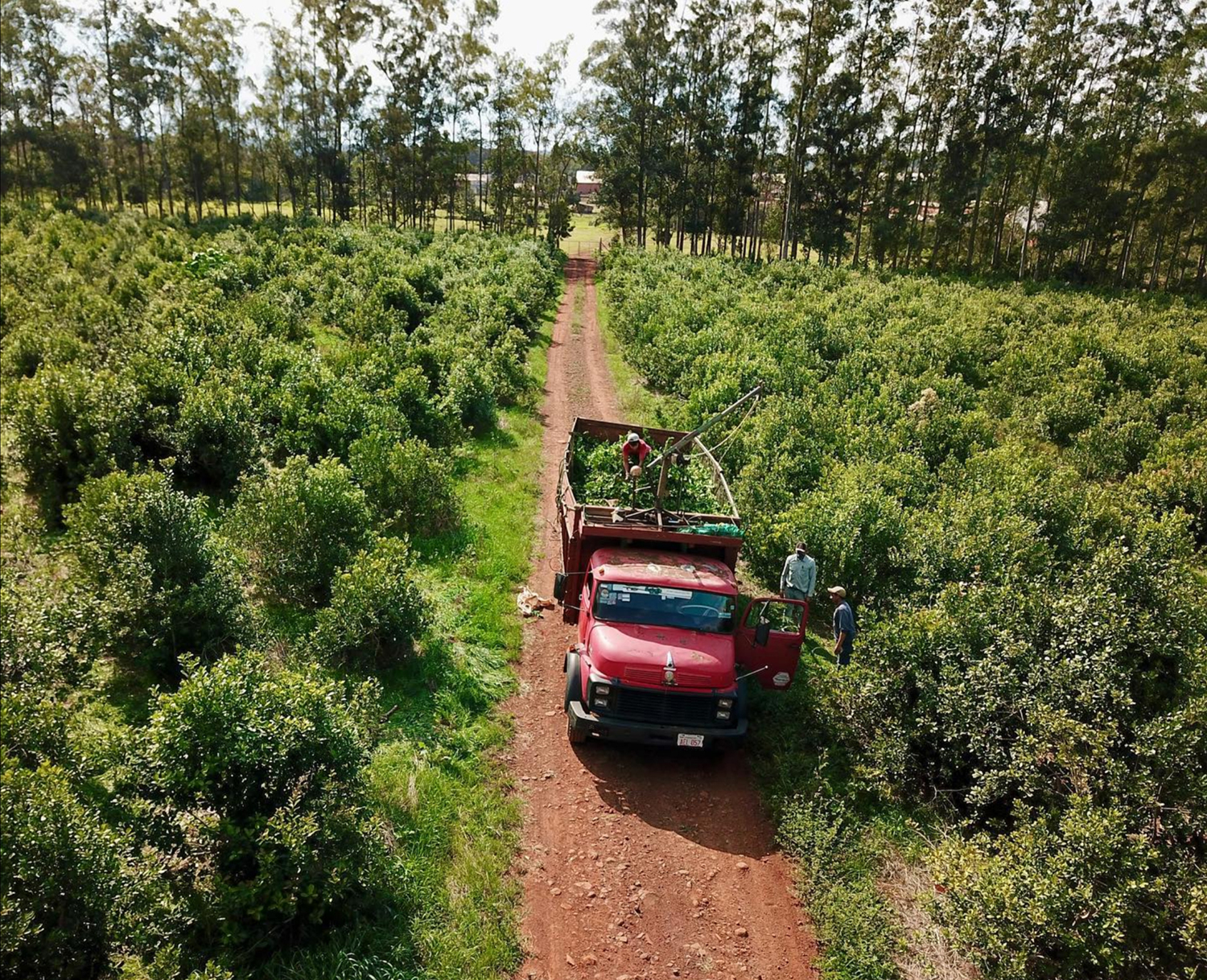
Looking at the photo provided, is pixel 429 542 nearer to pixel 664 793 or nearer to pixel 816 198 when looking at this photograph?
pixel 664 793

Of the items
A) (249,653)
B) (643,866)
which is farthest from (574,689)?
(249,653)

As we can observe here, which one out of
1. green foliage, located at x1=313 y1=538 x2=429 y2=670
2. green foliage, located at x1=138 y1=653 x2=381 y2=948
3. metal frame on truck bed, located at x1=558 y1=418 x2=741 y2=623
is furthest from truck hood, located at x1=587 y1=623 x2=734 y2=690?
green foliage, located at x1=138 y1=653 x2=381 y2=948

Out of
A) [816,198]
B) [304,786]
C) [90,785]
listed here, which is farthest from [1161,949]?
[816,198]

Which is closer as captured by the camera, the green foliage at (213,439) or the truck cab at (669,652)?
the truck cab at (669,652)

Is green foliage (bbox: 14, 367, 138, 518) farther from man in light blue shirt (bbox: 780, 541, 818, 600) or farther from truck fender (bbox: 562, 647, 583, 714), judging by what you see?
man in light blue shirt (bbox: 780, 541, 818, 600)

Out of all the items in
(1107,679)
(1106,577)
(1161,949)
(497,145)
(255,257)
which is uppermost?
(497,145)

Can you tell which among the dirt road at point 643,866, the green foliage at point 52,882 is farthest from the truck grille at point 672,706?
the green foliage at point 52,882

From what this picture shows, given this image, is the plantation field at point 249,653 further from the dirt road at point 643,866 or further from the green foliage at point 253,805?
the dirt road at point 643,866
